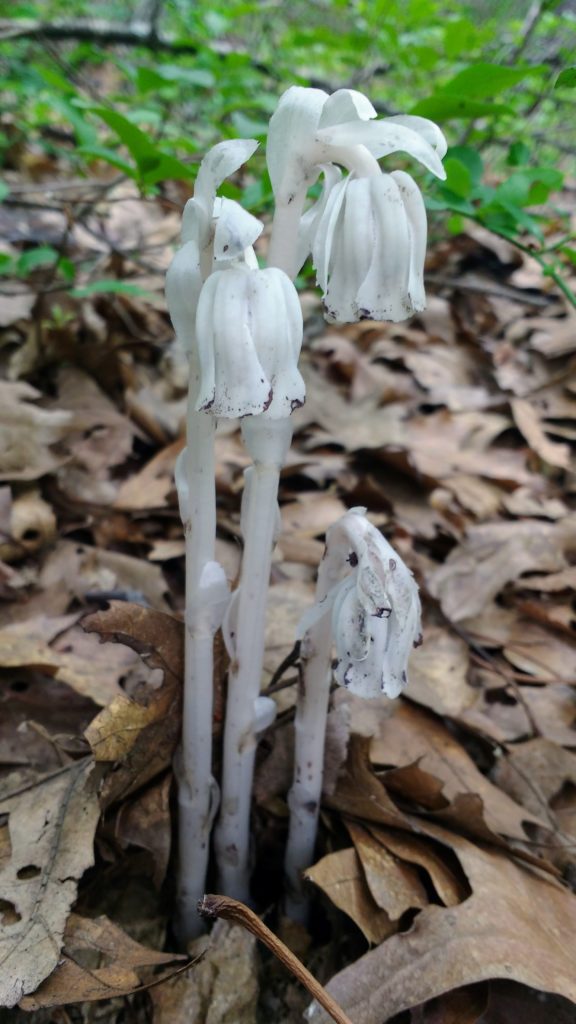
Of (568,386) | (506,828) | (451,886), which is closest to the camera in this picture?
(451,886)

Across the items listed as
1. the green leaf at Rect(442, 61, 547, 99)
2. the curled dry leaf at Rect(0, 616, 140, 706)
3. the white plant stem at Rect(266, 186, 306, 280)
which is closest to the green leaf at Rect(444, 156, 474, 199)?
the green leaf at Rect(442, 61, 547, 99)

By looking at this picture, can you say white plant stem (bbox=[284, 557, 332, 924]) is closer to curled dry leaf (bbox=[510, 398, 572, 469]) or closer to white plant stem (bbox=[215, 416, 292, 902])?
white plant stem (bbox=[215, 416, 292, 902])

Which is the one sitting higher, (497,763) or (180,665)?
(180,665)

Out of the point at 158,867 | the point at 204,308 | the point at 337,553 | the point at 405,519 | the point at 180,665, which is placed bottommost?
the point at 158,867

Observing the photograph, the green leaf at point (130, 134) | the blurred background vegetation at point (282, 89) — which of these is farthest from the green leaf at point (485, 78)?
the green leaf at point (130, 134)

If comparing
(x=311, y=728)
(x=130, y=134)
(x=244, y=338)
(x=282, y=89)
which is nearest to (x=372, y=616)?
(x=311, y=728)

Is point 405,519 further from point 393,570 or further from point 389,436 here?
point 393,570

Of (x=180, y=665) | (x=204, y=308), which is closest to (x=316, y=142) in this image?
(x=204, y=308)
